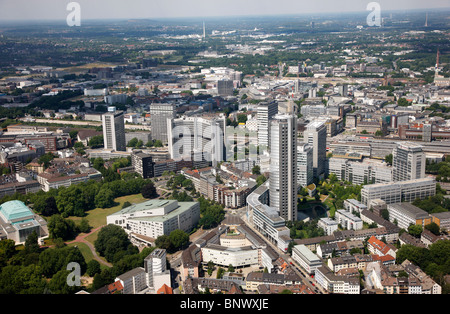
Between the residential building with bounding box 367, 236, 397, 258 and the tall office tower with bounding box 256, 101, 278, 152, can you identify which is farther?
the tall office tower with bounding box 256, 101, 278, 152

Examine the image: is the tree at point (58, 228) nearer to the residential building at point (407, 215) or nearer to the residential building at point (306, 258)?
the residential building at point (306, 258)

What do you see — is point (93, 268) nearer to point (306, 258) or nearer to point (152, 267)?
point (152, 267)

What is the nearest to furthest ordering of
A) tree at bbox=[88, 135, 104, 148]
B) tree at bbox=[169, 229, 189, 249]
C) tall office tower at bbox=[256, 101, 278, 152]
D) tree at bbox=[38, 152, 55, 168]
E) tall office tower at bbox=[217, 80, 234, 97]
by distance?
1. tree at bbox=[169, 229, 189, 249]
2. tree at bbox=[38, 152, 55, 168]
3. tall office tower at bbox=[256, 101, 278, 152]
4. tree at bbox=[88, 135, 104, 148]
5. tall office tower at bbox=[217, 80, 234, 97]

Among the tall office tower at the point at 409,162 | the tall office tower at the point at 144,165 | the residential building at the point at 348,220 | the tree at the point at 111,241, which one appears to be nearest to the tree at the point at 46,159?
the tall office tower at the point at 144,165

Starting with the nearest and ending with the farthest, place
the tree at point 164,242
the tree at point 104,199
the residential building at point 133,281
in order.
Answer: the residential building at point 133,281
the tree at point 164,242
the tree at point 104,199

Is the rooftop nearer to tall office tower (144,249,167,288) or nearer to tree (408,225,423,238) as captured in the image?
tall office tower (144,249,167,288)

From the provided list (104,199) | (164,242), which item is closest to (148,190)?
(104,199)

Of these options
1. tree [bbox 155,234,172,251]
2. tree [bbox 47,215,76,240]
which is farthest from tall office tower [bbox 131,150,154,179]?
tree [bbox 155,234,172,251]

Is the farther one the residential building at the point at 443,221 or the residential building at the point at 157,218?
the residential building at the point at 157,218
